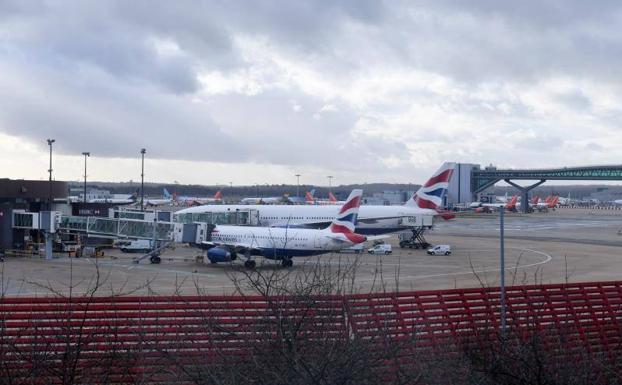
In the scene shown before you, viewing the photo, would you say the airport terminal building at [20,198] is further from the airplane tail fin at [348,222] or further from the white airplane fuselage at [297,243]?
the airplane tail fin at [348,222]

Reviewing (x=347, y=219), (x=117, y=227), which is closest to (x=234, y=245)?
(x=347, y=219)

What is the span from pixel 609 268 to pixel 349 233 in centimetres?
1843

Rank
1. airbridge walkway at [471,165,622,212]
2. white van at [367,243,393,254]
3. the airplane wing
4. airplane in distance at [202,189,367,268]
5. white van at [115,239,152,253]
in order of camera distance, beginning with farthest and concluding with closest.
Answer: airbridge walkway at [471,165,622,212], white van at [115,239,152,253], white van at [367,243,393,254], the airplane wing, airplane in distance at [202,189,367,268]

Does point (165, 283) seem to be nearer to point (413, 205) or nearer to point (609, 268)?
point (609, 268)

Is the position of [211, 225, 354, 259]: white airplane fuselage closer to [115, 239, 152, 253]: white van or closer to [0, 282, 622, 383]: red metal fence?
[115, 239, 152, 253]: white van

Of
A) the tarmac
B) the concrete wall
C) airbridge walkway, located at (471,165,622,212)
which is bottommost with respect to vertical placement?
the tarmac

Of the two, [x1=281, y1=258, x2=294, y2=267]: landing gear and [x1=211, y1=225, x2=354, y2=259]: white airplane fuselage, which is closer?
[x1=211, y1=225, x2=354, y2=259]: white airplane fuselage

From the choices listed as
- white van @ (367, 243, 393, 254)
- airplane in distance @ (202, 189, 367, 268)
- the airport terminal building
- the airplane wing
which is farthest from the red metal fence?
the airport terminal building

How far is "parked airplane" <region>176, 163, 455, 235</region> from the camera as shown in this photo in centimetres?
6706

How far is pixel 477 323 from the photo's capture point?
54.5 feet

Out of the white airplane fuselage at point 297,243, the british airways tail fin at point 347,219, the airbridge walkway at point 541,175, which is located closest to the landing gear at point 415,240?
the british airways tail fin at point 347,219

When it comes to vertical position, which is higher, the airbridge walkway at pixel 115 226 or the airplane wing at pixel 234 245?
the airbridge walkway at pixel 115 226

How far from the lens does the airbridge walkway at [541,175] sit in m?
127

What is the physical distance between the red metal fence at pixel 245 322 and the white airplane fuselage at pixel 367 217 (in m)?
47.2
